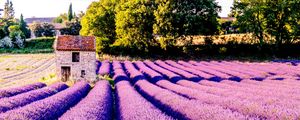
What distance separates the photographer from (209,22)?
40.3 meters

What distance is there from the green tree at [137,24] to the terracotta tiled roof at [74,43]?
1442 centimetres

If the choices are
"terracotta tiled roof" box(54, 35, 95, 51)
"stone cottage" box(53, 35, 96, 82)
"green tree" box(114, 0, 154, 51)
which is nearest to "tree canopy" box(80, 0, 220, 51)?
"green tree" box(114, 0, 154, 51)

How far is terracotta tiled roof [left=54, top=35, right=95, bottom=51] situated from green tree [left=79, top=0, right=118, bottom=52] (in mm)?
17626

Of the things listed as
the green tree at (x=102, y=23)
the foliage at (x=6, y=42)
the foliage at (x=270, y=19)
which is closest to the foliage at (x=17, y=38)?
the foliage at (x=6, y=42)

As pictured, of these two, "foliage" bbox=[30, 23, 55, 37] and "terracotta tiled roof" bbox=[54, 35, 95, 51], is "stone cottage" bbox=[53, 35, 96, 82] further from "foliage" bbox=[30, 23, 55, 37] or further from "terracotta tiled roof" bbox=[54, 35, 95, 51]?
"foliage" bbox=[30, 23, 55, 37]

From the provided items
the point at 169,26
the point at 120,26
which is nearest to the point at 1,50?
the point at 120,26

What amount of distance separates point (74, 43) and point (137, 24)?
15479 millimetres

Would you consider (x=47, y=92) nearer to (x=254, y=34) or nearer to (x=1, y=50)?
(x=254, y=34)

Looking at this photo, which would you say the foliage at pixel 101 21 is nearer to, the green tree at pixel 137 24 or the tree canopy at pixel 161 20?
the tree canopy at pixel 161 20

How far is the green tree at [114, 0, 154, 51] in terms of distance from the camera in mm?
40125

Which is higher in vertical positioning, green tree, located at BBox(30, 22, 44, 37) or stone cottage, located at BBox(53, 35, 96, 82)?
green tree, located at BBox(30, 22, 44, 37)

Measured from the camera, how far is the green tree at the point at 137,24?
132ft

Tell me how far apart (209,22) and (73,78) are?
18.8 meters

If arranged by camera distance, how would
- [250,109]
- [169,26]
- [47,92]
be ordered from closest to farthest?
[250,109] → [47,92] → [169,26]
